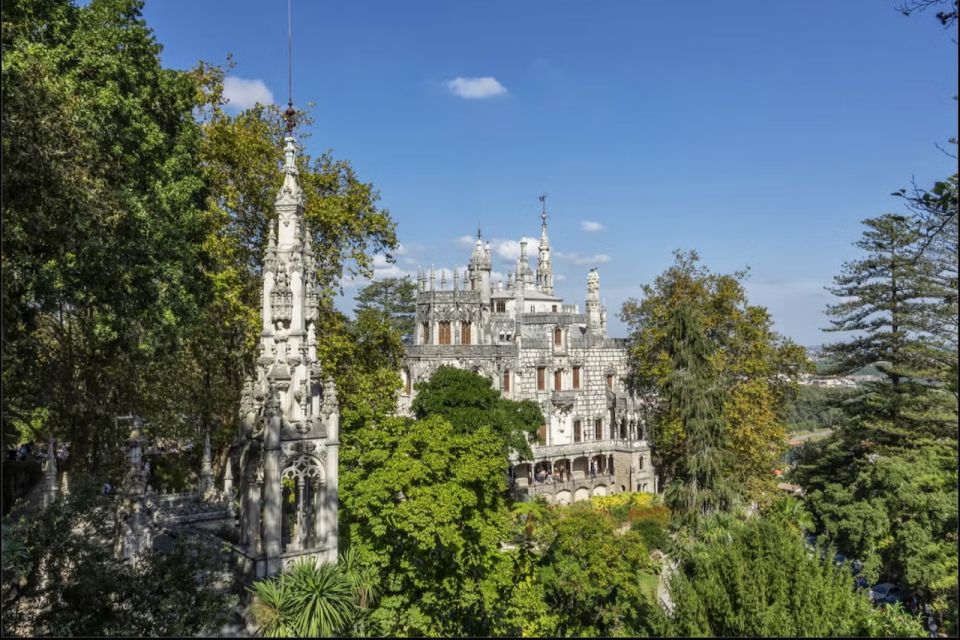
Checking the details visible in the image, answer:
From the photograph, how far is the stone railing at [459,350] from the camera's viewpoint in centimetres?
4053

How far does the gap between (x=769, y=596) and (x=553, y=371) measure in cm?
3210

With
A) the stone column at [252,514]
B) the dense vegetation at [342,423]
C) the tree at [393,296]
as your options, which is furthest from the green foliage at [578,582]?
the tree at [393,296]

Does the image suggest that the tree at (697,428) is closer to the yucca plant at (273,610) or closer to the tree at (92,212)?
the yucca plant at (273,610)

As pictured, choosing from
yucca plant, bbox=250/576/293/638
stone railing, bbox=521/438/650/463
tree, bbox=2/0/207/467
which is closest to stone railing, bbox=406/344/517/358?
stone railing, bbox=521/438/650/463

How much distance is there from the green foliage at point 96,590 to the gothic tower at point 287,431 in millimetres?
2467

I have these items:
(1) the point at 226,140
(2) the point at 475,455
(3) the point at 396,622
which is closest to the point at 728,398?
(2) the point at 475,455

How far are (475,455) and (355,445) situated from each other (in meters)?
3.25

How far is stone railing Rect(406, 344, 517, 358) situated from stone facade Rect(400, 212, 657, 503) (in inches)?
2.4

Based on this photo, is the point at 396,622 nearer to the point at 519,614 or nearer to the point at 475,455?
the point at 519,614

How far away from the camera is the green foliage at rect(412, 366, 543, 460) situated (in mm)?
31625

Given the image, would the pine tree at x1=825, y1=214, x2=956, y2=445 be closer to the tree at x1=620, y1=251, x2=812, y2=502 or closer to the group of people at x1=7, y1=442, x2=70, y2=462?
the tree at x1=620, y1=251, x2=812, y2=502

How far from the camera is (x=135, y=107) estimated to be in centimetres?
1692

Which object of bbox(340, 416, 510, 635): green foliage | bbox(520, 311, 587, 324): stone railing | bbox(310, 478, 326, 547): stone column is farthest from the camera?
bbox(520, 311, 587, 324): stone railing

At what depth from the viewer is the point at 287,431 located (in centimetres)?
1338
